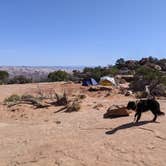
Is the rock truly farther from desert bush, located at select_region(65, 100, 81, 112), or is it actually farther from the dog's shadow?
desert bush, located at select_region(65, 100, 81, 112)

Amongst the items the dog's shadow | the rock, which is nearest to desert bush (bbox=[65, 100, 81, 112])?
the rock

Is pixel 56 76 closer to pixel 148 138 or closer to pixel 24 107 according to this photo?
pixel 24 107

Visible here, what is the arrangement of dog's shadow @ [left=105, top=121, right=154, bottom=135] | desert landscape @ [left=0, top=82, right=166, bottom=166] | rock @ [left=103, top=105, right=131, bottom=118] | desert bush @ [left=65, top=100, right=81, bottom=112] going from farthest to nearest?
desert bush @ [left=65, top=100, right=81, bottom=112]
rock @ [left=103, top=105, right=131, bottom=118]
dog's shadow @ [left=105, top=121, right=154, bottom=135]
desert landscape @ [left=0, top=82, right=166, bottom=166]

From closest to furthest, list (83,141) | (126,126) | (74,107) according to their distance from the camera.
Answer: (83,141), (126,126), (74,107)

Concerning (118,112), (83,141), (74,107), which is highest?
(118,112)

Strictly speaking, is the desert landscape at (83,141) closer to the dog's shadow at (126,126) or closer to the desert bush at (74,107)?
the dog's shadow at (126,126)

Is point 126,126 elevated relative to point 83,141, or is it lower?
elevated

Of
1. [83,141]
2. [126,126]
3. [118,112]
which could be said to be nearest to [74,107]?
[118,112]

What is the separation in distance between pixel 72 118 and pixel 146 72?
18284 mm

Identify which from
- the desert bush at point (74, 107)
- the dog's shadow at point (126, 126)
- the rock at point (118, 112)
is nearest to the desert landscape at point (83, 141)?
the dog's shadow at point (126, 126)

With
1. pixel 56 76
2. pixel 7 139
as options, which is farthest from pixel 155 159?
pixel 56 76

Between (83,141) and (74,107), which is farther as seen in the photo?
(74,107)

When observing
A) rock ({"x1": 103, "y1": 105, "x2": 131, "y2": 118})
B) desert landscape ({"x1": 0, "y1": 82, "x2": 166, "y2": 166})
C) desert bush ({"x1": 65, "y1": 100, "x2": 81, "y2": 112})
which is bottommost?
desert landscape ({"x1": 0, "y1": 82, "x2": 166, "y2": 166})

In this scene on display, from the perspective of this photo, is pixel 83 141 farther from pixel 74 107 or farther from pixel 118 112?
pixel 74 107
